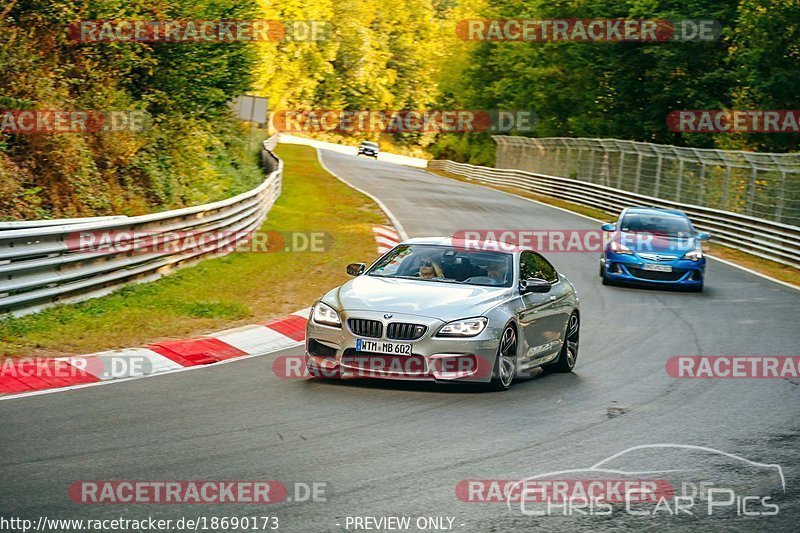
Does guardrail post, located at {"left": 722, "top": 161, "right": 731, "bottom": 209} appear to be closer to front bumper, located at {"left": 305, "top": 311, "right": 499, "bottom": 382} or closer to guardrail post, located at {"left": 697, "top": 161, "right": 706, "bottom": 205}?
guardrail post, located at {"left": 697, "top": 161, "right": 706, "bottom": 205}

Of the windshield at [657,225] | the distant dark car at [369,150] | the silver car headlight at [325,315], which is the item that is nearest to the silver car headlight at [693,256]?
the windshield at [657,225]

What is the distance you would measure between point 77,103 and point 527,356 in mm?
12153

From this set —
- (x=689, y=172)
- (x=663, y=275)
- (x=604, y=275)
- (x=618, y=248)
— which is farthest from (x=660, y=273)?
(x=689, y=172)

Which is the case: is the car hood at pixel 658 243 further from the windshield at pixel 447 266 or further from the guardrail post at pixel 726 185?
the guardrail post at pixel 726 185

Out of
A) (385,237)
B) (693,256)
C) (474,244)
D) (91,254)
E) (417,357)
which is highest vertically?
(474,244)

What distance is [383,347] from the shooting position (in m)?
9.85

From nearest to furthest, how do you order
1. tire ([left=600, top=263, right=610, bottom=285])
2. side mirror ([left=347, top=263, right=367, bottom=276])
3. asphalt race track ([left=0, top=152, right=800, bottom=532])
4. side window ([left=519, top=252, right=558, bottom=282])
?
asphalt race track ([left=0, top=152, right=800, bottom=532]), side mirror ([left=347, top=263, right=367, bottom=276]), side window ([left=519, top=252, right=558, bottom=282]), tire ([left=600, top=263, right=610, bottom=285])

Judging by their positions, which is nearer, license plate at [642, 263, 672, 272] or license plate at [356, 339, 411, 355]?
license plate at [356, 339, 411, 355]

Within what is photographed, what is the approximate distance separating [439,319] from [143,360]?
317 cm

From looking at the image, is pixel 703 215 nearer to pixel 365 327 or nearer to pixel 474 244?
pixel 474 244

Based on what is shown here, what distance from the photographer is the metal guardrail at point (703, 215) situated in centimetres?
2819

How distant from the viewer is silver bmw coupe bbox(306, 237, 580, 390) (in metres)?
9.87

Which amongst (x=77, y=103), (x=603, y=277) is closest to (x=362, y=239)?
(x=603, y=277)

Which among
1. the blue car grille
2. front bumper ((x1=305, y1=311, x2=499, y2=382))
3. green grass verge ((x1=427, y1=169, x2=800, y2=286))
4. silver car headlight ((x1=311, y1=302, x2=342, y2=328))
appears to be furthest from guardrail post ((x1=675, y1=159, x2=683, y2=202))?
silver car headlight ((x1=311, y1=302, x2=342, y2=328))
